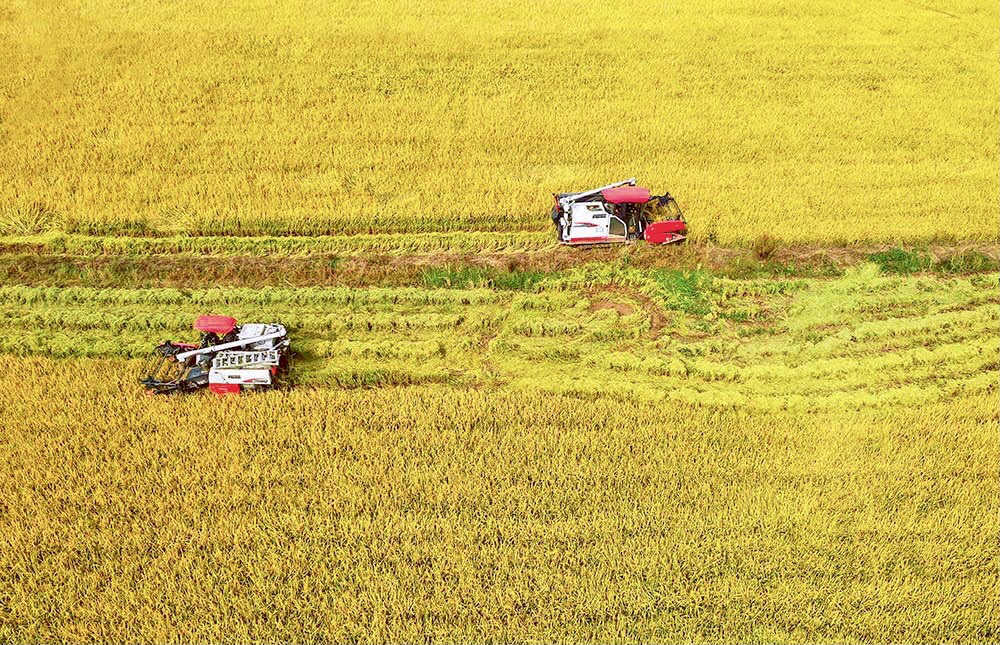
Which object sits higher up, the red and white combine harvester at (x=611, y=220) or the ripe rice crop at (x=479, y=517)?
the red and white combine harvester at (x=611, y=220)

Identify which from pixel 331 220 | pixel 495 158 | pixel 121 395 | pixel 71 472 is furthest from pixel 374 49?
pixel 71 472

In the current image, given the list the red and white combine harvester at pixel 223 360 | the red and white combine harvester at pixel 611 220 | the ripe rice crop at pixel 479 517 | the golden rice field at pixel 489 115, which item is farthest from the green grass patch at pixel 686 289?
the red and white combine harvester at pixel 223 360

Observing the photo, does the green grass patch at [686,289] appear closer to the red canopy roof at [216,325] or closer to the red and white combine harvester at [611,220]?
the red and white combine harvester at [611,220]

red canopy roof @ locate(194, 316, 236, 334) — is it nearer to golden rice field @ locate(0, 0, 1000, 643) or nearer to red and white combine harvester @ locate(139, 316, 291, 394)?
red and white combine harvester @ locate(139, 316, 291, 394)

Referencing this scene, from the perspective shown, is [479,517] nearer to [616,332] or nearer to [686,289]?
[616,332]

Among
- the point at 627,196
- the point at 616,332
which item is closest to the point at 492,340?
the point at 616,332

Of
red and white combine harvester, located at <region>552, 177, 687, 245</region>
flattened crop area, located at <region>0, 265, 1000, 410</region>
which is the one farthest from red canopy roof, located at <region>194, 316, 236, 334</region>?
red and white combine harvester, located at <region>552, 177, 687, 245</region>
